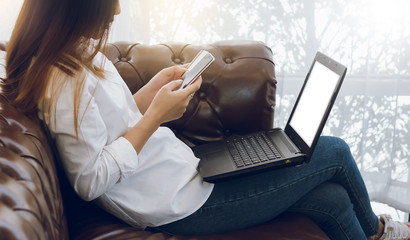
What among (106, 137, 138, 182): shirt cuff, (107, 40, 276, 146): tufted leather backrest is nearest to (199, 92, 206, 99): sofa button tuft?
(107, 40, 276, 146): tufted leather backrest

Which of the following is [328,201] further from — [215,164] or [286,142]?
[215,164]

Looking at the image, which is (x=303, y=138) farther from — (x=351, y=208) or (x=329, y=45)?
(x=329, y=45)

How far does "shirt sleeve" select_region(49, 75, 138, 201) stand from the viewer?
86 centimetres

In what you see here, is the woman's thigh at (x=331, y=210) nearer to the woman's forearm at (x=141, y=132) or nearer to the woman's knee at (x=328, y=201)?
the woman's knee at (x=328, y=201)

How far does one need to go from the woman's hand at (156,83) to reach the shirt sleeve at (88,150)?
13.3 inches

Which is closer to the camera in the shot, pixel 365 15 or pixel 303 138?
pixel 303 138

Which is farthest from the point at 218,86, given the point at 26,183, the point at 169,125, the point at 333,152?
the point at 26,183

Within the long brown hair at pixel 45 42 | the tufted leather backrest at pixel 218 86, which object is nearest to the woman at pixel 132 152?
the long brown hair at pixel 45 42

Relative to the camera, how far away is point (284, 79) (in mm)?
1880

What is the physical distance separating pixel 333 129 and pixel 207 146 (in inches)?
33.8

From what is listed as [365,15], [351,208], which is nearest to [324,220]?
[351,208]

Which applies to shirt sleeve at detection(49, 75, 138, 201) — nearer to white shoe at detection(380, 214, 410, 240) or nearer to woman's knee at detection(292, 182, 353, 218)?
woman's knee at detection(292, 182, 353, 218)

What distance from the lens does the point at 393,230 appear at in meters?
1.39

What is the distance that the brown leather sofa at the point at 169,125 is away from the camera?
2.14ft
